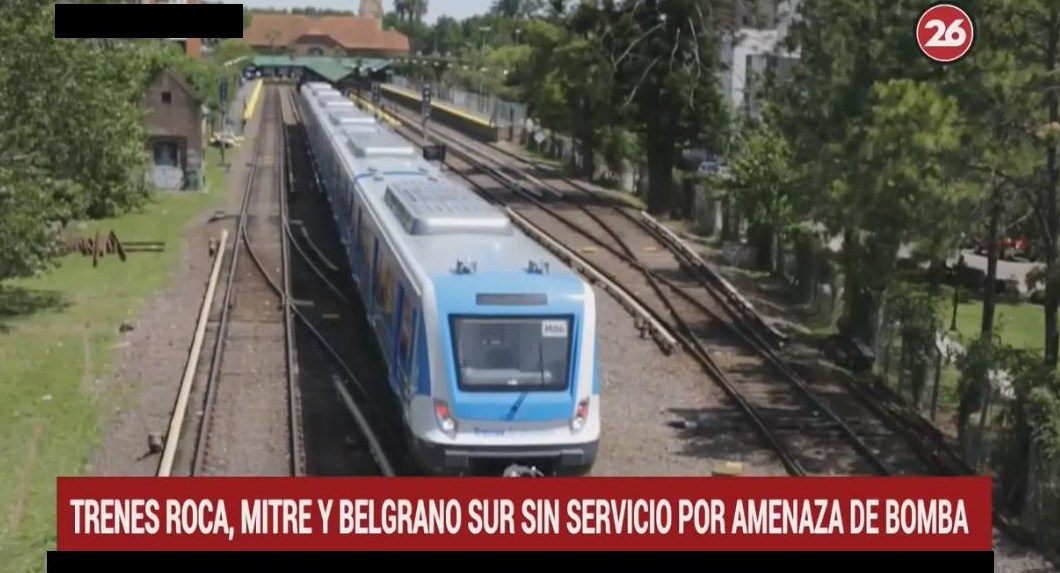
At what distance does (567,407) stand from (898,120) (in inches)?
264

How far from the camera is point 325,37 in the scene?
167500 millimetres

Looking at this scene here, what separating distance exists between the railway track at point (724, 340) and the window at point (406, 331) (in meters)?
4.51

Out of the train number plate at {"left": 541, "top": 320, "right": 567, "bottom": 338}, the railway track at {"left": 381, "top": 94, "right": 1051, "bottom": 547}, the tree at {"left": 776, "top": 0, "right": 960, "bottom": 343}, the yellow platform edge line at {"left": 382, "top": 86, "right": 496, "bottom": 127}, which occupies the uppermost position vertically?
the tree at {"left": 776, "top": 0, "right": 960, "bottom": 343}

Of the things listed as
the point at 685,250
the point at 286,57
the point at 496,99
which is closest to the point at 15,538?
the point at 685,250

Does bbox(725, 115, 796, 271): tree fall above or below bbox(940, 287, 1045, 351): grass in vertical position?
above

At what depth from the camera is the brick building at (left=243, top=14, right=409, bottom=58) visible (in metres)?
168

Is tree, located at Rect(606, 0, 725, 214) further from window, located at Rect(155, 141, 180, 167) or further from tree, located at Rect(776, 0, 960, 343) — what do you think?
window, located at Rect(155, 141, 180, 167)

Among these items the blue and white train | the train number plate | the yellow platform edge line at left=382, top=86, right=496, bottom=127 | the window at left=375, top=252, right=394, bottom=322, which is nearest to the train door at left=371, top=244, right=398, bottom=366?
the window at left=375, top=252, right=394, bottom=322

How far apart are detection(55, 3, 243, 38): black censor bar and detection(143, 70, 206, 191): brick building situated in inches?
1468

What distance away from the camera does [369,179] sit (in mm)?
27125

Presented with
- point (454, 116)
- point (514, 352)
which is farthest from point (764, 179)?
point (454, 116)

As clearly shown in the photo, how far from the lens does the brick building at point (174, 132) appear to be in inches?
1845

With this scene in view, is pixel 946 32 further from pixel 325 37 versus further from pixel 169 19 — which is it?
pixel 325 37

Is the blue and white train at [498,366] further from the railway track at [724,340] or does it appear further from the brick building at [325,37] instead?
the brick building at [325,37]
